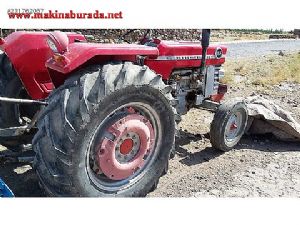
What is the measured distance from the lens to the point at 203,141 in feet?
14.9

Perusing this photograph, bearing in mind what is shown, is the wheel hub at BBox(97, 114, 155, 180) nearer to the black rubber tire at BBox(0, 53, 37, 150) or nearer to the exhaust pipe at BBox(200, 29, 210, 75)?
the black rubber tire at BBox(0, 53, 37, 150)

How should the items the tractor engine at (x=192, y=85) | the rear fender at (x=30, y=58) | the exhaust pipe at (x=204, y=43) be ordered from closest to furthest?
the rear fender at (x=30, y=58)
the exhaust pipe at (x=204, y=43)
the tractor engine at (x=192, y=85)

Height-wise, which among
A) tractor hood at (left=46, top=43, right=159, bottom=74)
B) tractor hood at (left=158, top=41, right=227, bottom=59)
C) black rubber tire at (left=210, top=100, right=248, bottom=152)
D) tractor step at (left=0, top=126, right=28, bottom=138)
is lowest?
black rubber tire at (left=210, top=100, right=248, bottom=152)

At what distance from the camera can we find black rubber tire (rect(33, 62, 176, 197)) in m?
2.42

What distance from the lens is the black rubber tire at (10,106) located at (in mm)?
3438

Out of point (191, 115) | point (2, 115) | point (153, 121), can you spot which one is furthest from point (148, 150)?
point (191, 115)

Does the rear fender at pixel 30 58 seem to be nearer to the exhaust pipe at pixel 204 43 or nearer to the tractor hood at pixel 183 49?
the tractor hood at pixel 183 49

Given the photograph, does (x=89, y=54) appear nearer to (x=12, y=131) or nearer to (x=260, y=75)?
(x=12, y=131)

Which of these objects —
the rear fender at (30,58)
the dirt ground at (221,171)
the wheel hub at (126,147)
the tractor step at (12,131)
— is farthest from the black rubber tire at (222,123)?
the tractor step at (12,131)

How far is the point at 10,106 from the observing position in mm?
3455

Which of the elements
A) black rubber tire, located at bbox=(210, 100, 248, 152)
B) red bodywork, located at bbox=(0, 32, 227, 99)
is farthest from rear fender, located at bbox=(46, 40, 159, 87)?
black rubber tire, located at bbox=(210, 100, 248, 152)

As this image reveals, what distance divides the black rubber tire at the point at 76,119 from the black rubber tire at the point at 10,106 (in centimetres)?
98

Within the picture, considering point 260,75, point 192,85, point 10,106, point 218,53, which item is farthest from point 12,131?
point 260,75
